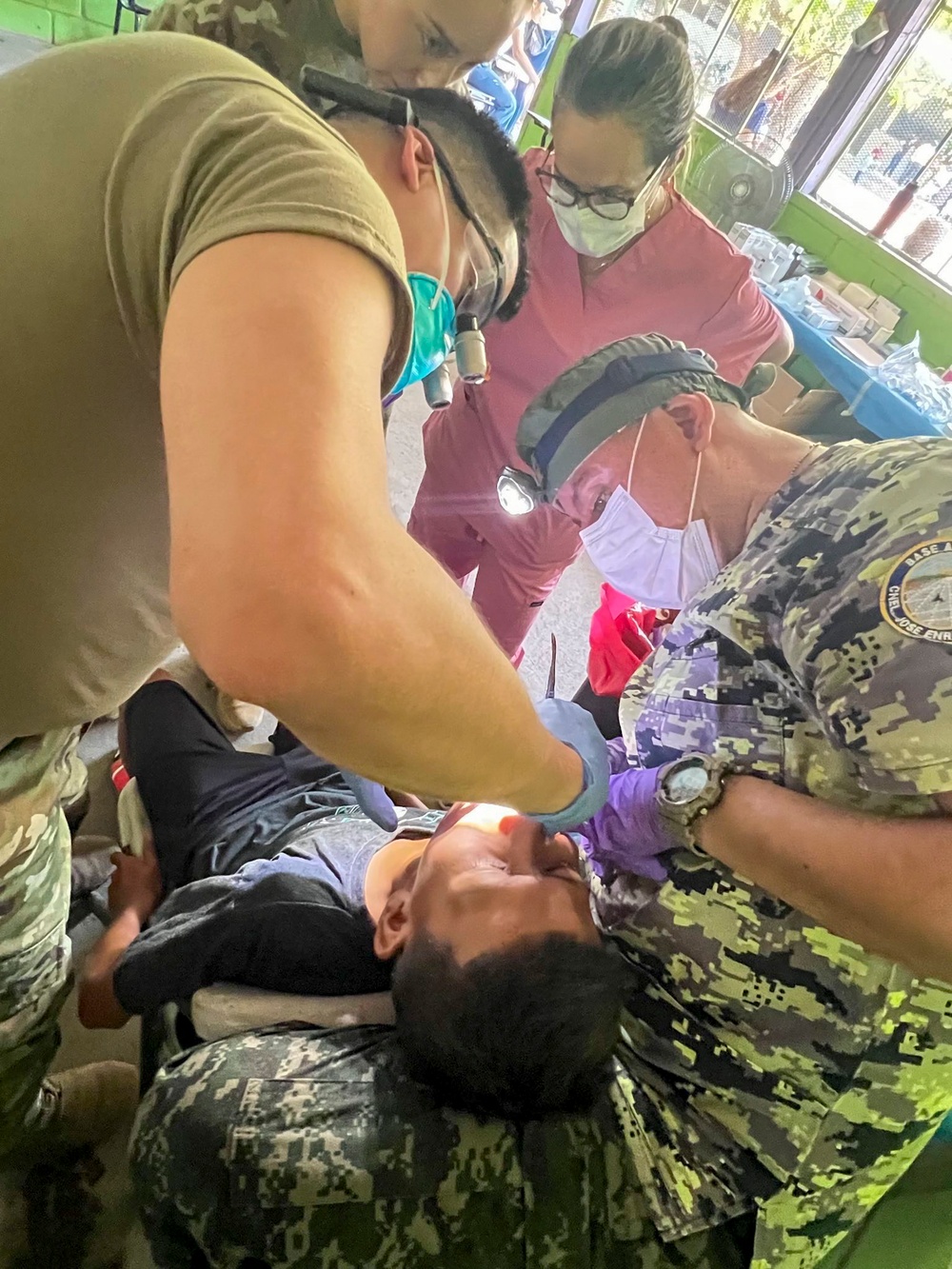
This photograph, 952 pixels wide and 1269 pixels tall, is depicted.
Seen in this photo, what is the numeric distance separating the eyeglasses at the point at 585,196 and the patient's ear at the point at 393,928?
1502mm

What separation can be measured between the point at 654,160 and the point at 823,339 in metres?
1.89

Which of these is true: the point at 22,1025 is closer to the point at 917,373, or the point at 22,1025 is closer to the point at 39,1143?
the point at 39,1143

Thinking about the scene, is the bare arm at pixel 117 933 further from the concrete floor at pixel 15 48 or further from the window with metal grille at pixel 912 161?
the window with metal grille at pixel 912 161

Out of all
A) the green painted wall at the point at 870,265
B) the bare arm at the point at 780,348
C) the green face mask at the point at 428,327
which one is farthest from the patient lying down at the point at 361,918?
the green painted wall at the point at 870,265

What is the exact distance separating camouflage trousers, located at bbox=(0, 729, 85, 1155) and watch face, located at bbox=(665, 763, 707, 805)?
86 centimetres

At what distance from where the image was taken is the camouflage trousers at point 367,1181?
1082 mm

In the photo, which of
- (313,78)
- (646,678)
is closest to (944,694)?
(646,678)

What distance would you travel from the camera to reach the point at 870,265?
357 centimetres

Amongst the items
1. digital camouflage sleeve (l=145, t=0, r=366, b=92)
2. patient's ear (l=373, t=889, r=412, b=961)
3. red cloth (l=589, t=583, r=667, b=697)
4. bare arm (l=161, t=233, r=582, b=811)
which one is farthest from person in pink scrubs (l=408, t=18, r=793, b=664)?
bare arm (l=161, t=233, r=582, b=811)

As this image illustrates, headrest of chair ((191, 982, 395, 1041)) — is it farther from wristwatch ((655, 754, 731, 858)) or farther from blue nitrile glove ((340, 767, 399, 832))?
wristwatch ((655, 754, 731, 858))

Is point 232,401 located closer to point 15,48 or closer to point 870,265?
point 870,265

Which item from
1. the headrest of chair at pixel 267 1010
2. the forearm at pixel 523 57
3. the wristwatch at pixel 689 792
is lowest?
the headrest of chair at pixel 267 1010

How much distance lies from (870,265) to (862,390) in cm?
95

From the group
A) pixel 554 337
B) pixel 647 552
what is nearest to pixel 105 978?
pixel 647 552
